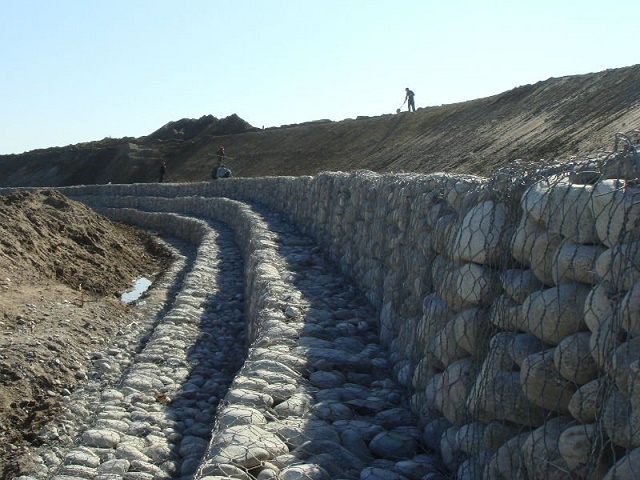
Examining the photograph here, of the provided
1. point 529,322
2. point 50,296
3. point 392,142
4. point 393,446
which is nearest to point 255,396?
point 393,446

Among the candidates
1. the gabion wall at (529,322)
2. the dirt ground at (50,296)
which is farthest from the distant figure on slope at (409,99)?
the gabion wall at (529,322)

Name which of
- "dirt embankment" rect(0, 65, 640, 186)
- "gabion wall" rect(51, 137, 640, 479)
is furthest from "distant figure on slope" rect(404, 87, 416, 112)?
"gabion wall" rect(51, 137, 640, 479)

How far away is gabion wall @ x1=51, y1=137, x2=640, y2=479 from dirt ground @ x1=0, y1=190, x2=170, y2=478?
3.62m

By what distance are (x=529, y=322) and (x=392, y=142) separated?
2963 cm

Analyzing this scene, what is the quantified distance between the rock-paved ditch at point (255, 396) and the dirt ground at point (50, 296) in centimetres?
27

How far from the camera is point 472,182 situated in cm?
487

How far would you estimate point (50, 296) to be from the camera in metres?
11.0

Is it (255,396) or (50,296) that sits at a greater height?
(255,396)

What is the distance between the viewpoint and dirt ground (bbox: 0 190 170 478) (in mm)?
7336

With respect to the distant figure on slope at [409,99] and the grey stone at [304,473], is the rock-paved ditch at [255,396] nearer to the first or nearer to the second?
the grey stone at [304,473]

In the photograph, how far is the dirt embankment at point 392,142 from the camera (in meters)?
18.6

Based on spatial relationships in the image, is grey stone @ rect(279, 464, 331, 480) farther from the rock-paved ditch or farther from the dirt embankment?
the dirt embankment

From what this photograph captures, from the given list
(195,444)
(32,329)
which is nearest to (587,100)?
(32,329)

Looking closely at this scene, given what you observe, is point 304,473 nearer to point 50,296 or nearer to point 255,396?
point 255,396
